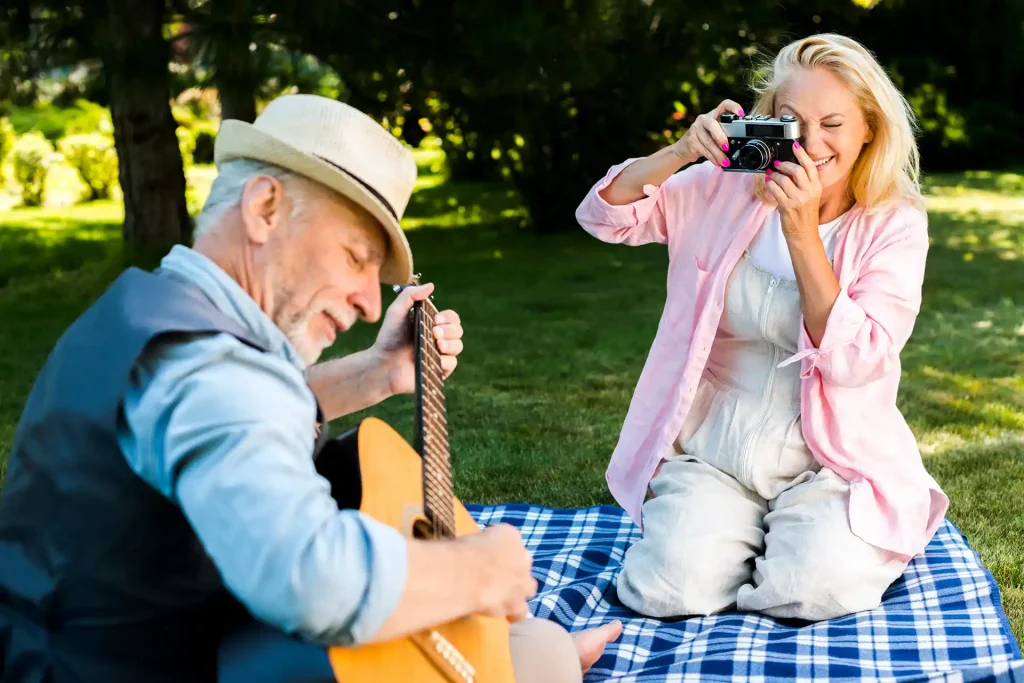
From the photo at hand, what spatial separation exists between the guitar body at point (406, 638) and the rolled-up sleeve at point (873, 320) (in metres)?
1.23

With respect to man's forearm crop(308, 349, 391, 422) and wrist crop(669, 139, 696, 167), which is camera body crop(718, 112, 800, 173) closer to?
wrist crop(669, 139, 696, 167)

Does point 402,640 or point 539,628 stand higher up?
point 402,640

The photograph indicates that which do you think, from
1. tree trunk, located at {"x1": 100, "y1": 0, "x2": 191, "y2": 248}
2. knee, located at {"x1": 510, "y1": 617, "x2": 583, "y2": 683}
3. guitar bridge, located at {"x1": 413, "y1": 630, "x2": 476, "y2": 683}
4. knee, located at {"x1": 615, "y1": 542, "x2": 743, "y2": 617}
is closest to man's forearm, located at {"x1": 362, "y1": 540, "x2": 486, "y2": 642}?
guitar bridge, located at {"x1": 413, "y1": 630, "x2": 476, "y2": 683}

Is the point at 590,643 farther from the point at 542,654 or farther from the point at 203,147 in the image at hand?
the point at 203,147

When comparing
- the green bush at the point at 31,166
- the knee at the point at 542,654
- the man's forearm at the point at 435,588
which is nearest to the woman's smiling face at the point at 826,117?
the knee at the point at 542,654

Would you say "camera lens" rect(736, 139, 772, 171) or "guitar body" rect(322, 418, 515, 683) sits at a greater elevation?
"camera lens" rect(736, 139, 772, 171)

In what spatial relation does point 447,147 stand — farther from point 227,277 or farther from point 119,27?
point 227,277

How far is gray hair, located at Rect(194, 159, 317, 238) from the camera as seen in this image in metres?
1.69

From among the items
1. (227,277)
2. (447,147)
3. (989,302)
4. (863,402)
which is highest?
(227,277)

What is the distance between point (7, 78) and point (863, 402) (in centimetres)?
576

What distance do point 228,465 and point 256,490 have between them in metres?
0.05

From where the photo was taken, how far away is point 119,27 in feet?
19.1

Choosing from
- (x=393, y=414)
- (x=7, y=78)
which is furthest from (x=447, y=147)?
(x=393, y=414)

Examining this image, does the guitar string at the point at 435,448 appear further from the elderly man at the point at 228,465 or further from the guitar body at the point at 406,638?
the elderly man at the point at 228,465
